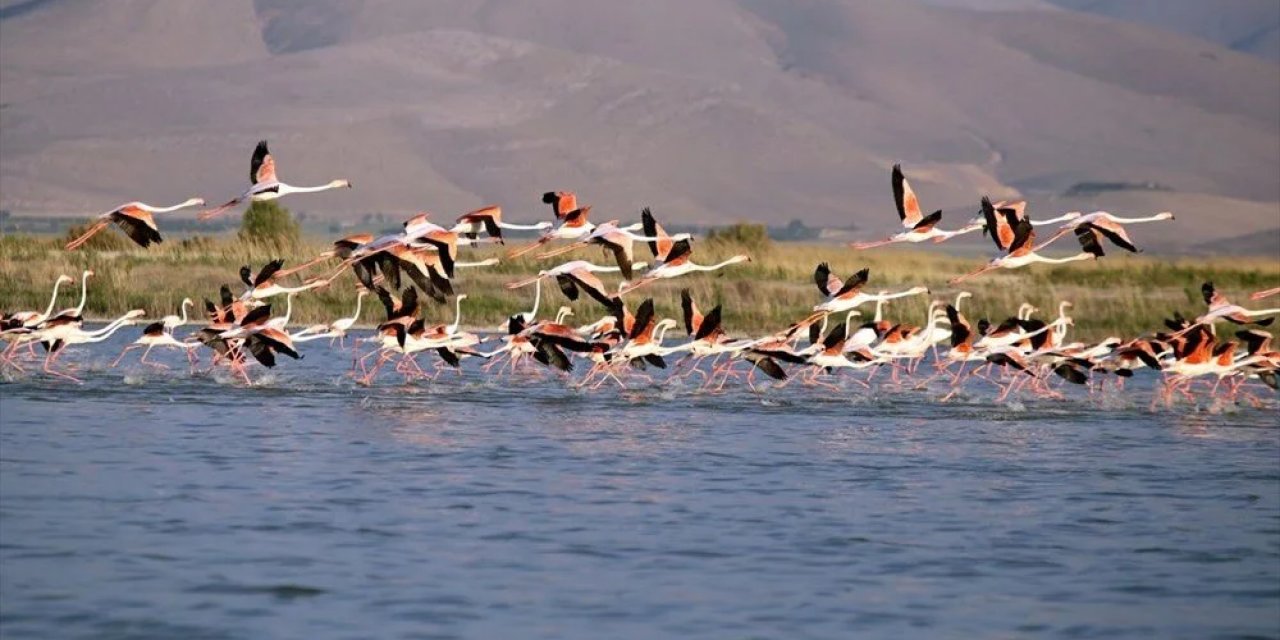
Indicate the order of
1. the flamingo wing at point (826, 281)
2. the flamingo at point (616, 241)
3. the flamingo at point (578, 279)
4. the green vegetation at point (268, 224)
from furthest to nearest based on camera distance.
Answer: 1. the green vegetation at point (268, 224)
2. the flamingo wing at point (826, 281)
3. the flamingo at point (578, 279)
4. the flamingo at point (616, 241)

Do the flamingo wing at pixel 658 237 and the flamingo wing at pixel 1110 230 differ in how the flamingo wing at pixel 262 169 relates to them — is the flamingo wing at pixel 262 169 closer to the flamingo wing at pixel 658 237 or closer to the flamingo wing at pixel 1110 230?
the flamingo wing at pixel 658 237

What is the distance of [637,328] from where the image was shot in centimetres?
2241

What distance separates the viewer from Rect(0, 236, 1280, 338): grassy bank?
1272 inches

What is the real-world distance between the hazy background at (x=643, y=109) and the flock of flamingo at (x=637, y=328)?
76.6 metres

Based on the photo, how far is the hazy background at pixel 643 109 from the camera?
11694 centimetres

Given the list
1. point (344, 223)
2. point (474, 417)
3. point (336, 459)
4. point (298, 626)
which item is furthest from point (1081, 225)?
point (344, 223)

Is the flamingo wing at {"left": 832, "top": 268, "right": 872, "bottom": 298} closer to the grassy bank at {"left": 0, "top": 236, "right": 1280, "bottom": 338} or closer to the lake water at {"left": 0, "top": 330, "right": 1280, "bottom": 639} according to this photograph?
the lake water at {"left": 0, "top": 330, "right": 1280, "bottom": 639}

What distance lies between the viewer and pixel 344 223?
11375cm

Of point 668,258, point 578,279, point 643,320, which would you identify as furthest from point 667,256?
point 578,279

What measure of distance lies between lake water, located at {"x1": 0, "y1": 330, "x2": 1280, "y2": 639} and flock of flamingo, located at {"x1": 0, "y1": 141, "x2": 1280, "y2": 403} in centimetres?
66

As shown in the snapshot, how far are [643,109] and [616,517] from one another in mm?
119788

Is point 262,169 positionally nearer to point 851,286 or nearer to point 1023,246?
point 851,286

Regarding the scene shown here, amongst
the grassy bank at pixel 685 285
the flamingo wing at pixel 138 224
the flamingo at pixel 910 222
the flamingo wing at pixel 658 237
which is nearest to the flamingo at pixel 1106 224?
the flamingo at pixel 910 222

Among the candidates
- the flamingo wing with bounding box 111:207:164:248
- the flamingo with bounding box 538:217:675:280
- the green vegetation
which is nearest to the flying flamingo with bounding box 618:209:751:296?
the flamingo with bounding box 538:217:675:280
